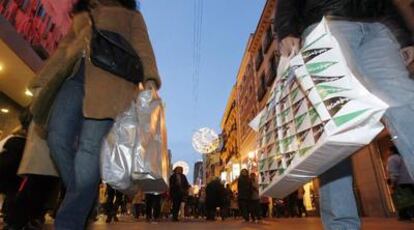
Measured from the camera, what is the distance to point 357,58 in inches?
61.7

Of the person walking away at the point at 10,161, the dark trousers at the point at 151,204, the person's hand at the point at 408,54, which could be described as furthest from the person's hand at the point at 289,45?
the dark trousers at the point at 151,204

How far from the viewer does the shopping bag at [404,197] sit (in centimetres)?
636

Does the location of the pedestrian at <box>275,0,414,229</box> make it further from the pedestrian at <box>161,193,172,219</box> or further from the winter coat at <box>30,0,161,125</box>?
the pedestrian at <box>161,193,172,219</box>

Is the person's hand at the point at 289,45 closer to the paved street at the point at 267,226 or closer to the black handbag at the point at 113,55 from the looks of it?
the black handbag at the point at 113,55

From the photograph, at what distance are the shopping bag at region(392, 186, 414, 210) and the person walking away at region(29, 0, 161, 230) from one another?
20.1ft

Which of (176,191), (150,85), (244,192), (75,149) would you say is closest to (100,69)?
(150,85)

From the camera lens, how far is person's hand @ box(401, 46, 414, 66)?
1.64 meters

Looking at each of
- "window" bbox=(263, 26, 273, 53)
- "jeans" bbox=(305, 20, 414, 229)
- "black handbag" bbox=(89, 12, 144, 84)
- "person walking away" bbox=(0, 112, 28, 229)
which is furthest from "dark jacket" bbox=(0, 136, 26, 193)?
"window" bbox=(263, 26, 273, 53)

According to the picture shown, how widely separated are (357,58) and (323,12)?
325 mm

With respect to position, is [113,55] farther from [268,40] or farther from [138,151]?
[268,40]

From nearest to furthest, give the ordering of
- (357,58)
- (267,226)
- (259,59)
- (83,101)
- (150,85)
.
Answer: (357,58), (83,101), (150,85), (267,226), (259,59)

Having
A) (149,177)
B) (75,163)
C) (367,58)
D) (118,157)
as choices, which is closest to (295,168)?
(367,58)

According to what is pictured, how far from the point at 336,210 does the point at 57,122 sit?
5.08 feet

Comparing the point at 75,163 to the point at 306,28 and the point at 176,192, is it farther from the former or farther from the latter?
the point at 176,192
